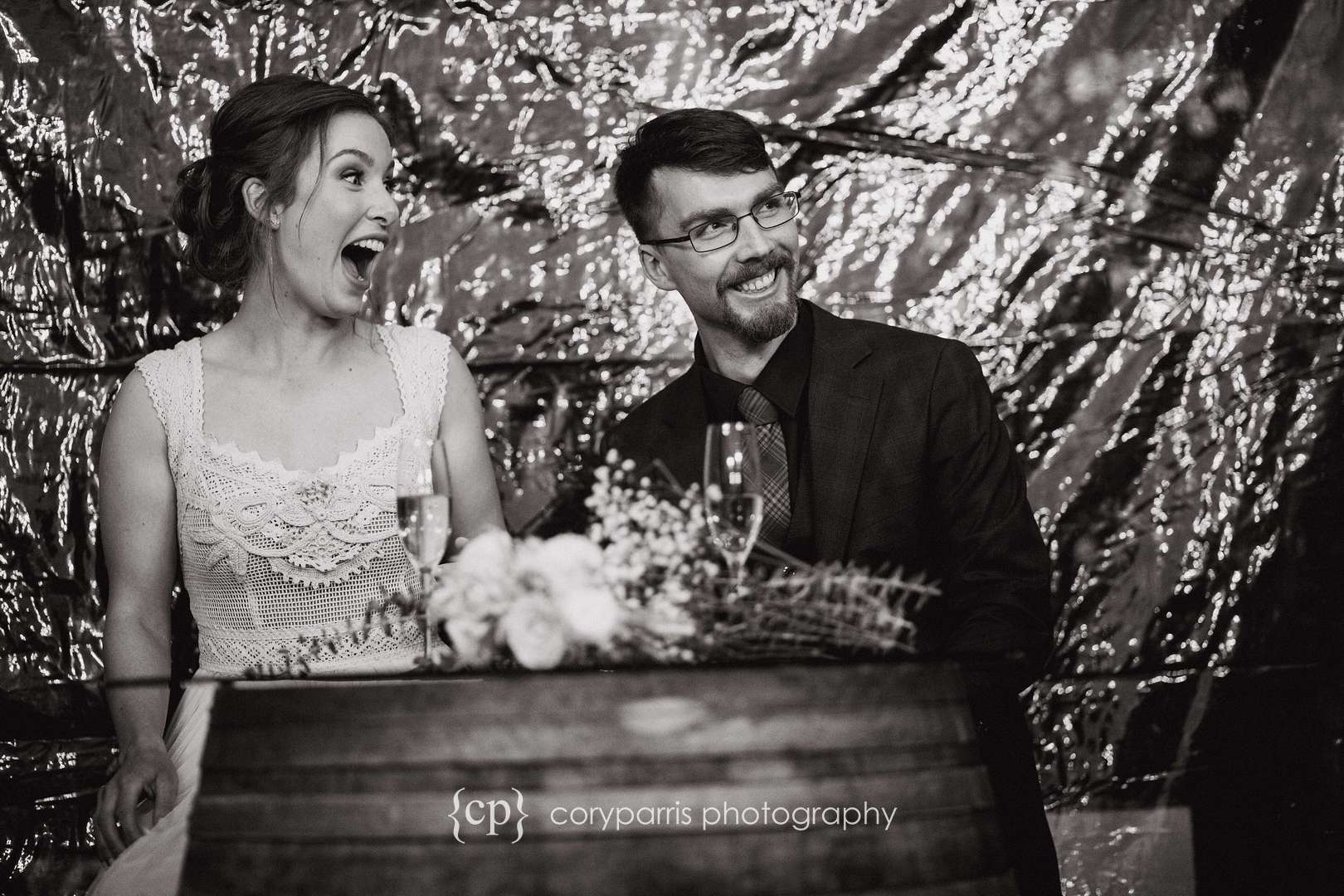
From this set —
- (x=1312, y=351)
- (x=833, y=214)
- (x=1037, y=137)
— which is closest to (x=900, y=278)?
(x=833, y=214)

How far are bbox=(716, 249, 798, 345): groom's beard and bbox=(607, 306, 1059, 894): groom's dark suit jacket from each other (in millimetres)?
77

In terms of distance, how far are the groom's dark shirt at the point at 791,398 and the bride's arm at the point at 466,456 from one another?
43cm

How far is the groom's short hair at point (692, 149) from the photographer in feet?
7.25

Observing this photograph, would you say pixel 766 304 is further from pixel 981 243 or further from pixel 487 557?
pixel 487 557

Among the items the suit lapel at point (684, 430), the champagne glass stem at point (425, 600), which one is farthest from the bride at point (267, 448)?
the champagne glass stem at point (425, 600)

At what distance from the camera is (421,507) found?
1.30 m

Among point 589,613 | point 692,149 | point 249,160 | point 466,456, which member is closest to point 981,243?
point 692,149

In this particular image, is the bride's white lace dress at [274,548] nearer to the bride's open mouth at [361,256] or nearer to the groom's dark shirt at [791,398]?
the bride's open mouth at [361,256]

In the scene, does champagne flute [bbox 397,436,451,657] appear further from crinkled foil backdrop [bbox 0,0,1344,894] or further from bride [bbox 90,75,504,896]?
crinkled foil backdrop [bbox 0,0,1344,894]

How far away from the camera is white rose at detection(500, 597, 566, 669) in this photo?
1081 mm

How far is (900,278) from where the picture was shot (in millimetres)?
2543

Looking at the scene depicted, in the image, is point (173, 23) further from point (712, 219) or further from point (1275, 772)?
point (1275, 772)

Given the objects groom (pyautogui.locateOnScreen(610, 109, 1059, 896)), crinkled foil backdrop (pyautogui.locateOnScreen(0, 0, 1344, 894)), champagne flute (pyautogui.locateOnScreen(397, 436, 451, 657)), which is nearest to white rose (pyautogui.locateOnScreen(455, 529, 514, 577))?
champagne flute (pyautogui.locateOnScreen(397, 436, 451, 657))

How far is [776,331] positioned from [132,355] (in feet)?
4.37
